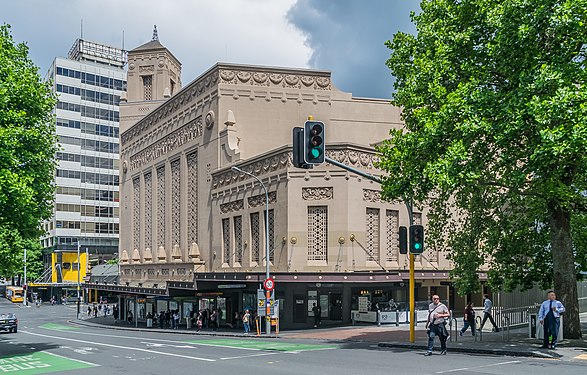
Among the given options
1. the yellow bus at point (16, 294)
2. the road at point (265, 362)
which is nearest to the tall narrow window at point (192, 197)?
the road at point (265, 362)

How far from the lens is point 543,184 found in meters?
17.7

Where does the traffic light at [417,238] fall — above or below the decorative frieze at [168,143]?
below

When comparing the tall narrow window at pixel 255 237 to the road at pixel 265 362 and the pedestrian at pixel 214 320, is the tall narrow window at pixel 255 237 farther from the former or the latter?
the road at pixel 265 362

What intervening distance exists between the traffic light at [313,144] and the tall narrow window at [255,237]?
1025 inches

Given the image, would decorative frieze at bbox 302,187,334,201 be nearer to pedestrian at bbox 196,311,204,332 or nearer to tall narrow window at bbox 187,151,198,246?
pedestrian at bbox 196,311,204,332

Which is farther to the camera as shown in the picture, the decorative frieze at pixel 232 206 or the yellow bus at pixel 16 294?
the yellow bus at pixel 16 294

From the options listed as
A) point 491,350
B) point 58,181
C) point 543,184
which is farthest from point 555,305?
point 58,181

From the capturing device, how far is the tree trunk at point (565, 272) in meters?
20.0

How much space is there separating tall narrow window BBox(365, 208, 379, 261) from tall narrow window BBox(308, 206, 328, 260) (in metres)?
2.47

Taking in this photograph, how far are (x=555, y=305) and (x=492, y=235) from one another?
20.8ft

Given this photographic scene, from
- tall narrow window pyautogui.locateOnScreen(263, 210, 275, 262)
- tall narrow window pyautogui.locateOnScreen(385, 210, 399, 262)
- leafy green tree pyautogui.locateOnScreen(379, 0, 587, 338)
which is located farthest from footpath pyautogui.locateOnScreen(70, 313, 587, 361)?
tall narrow window pyautogui.locateOnScreen(263, 210, 275, 262)

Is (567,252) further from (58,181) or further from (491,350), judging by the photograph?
(58,181)

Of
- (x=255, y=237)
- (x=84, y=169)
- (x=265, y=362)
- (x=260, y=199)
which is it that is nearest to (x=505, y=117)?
(x=265, y=362)

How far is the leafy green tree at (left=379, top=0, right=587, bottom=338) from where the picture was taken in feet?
55.8
